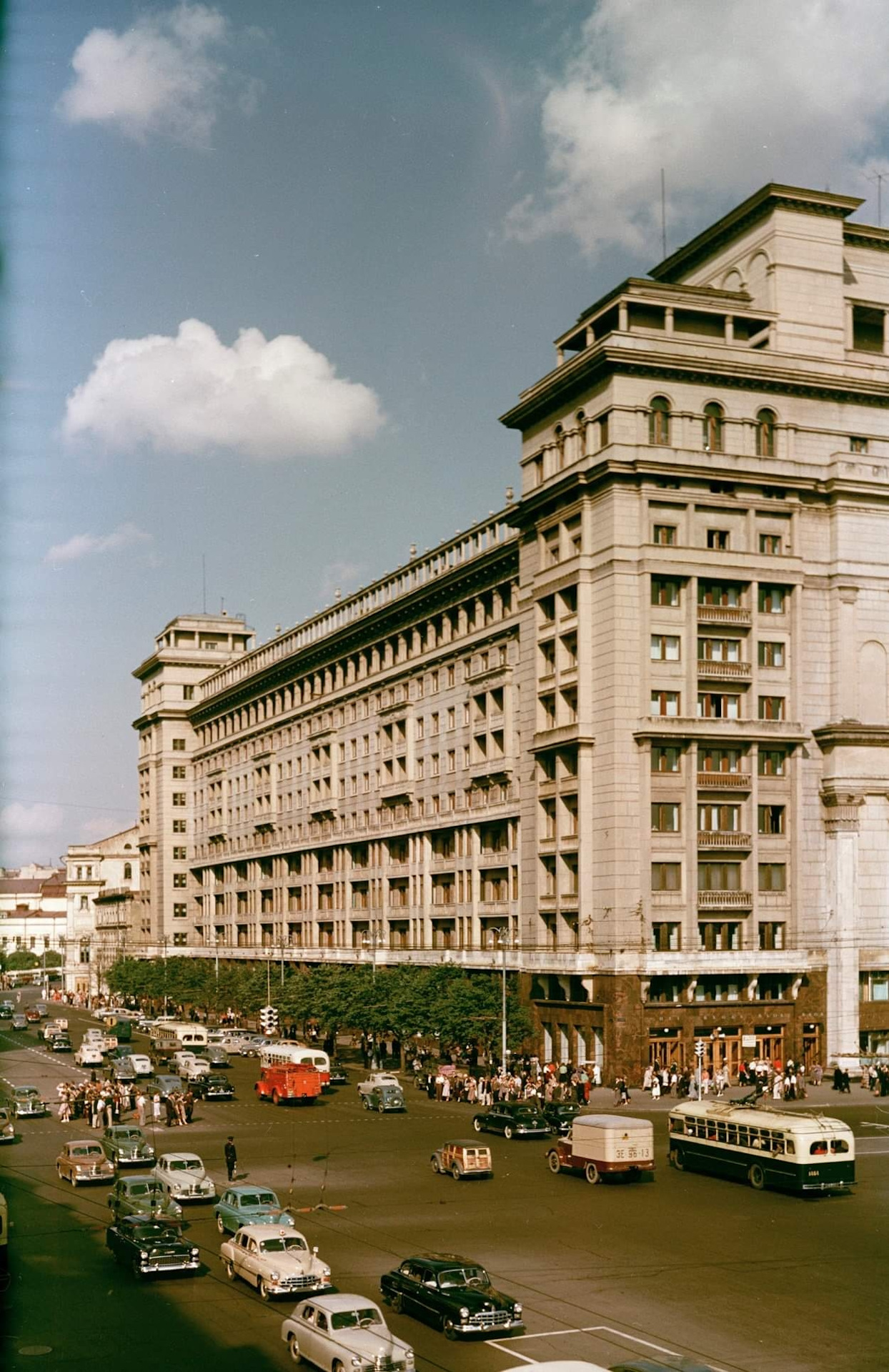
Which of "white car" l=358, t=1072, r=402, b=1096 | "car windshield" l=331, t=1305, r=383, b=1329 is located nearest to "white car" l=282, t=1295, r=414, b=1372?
"car windshield" l=331, t=1305, r=383, b=1329

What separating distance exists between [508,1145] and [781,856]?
97.3 feet

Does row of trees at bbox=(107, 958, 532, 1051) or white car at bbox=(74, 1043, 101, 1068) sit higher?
row of trees at bbox=(107, 958, 532, 1051)

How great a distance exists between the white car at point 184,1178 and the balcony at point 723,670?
42.9 metres

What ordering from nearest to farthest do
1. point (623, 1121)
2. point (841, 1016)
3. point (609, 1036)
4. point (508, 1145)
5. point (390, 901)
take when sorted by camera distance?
point (623, 1121) < point (508, 1145) < point (609, 1036) < point (841, 1016) < point (390, 901)

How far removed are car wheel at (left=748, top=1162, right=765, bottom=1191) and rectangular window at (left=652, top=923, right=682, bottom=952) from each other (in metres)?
29.8

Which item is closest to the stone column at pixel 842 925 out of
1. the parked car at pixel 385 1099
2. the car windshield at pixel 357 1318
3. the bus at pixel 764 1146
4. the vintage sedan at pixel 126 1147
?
the parked car at pixel 385 1099

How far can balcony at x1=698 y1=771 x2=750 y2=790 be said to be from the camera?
262 ft

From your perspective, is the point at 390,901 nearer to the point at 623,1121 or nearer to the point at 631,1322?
the point at 623,1121

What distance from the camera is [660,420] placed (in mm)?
81938

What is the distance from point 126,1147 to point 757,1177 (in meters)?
21.1

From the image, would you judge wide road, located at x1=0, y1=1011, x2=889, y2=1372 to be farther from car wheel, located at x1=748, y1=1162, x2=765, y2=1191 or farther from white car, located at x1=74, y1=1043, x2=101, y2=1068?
white car, located at x1=74, y1=1043, x2=101, y2=1068

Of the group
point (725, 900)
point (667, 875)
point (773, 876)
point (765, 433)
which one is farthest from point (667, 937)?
point (765, 433)

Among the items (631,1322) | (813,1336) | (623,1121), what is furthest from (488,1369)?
(623,1121)

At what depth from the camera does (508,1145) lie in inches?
2317
